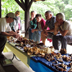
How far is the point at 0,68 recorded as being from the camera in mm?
2178

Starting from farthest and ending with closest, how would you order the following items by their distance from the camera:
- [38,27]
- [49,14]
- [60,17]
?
1. [38,27]
2. [49,14]
3. [60,17]

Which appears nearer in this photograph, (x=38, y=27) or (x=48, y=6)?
(x=38, y=27)

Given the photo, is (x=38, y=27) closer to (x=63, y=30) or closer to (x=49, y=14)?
(x=49, y=14)

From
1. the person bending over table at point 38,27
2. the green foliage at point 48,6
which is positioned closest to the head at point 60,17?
the person bending over table at point 38,27

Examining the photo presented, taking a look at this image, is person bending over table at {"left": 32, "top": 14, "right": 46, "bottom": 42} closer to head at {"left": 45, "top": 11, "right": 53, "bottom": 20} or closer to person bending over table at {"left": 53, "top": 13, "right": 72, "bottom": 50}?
head at {"left": 45, "top": 11, "right": 53, "bottom": 20}

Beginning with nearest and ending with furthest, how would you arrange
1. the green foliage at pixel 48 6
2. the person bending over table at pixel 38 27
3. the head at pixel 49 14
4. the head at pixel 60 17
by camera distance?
1. the head at pixel 60 17
2. the head at pixel 49 14
3. the person bending over table at pixel 38 27
4. the green foliage at pixel 48 6

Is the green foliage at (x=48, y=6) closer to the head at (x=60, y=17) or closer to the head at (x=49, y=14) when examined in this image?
the head at (x=49, y=14)

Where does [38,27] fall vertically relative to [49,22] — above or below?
below

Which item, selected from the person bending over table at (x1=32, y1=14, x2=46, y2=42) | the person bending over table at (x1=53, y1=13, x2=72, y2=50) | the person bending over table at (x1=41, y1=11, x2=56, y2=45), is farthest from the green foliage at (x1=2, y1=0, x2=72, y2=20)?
the person bending over table at (x1=53, y1=13, x2=72, y2=50)

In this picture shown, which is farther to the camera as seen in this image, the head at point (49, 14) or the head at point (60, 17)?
the head at point (49, 14)

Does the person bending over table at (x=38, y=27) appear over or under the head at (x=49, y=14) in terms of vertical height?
under

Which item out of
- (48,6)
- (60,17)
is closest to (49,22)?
(60,17)

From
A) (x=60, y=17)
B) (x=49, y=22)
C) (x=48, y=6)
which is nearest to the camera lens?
(x=60, y=17)

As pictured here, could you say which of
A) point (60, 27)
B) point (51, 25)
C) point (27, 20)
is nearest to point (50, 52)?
point (60, 27)
